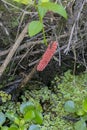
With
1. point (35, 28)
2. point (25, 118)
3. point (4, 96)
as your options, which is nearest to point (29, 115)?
point (25, 118)

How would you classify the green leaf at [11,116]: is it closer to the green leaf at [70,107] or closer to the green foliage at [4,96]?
the green foliage at [4,96]

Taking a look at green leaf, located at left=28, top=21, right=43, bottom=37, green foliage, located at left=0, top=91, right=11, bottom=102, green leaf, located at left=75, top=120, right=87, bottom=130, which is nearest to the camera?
green leaf, located at left=28, top=21, right=43, bottom=37

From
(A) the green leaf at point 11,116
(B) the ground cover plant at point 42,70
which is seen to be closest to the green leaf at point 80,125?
(B) the ground cover plant at point 42,70

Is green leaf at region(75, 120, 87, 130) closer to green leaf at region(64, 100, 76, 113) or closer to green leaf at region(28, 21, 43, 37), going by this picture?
green leaf at region(64, 100, 76, 113)

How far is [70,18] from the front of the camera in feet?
3.57

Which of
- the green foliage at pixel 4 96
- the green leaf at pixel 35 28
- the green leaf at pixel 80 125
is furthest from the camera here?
the green foliage at pixel 4 96

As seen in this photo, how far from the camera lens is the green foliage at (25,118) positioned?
1118 mm

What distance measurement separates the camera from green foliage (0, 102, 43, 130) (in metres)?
1.12

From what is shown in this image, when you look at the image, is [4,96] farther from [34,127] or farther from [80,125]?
[80,125]

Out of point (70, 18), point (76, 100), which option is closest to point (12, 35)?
point (70, 18)

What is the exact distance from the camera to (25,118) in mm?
1126

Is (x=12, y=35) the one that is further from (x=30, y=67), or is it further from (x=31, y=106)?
(x=31, y=106)

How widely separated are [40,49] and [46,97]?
0.76 ft

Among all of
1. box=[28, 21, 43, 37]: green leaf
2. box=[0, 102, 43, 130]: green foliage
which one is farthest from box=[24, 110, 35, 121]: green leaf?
box=[28, 21, 43, 37]: green leaf
